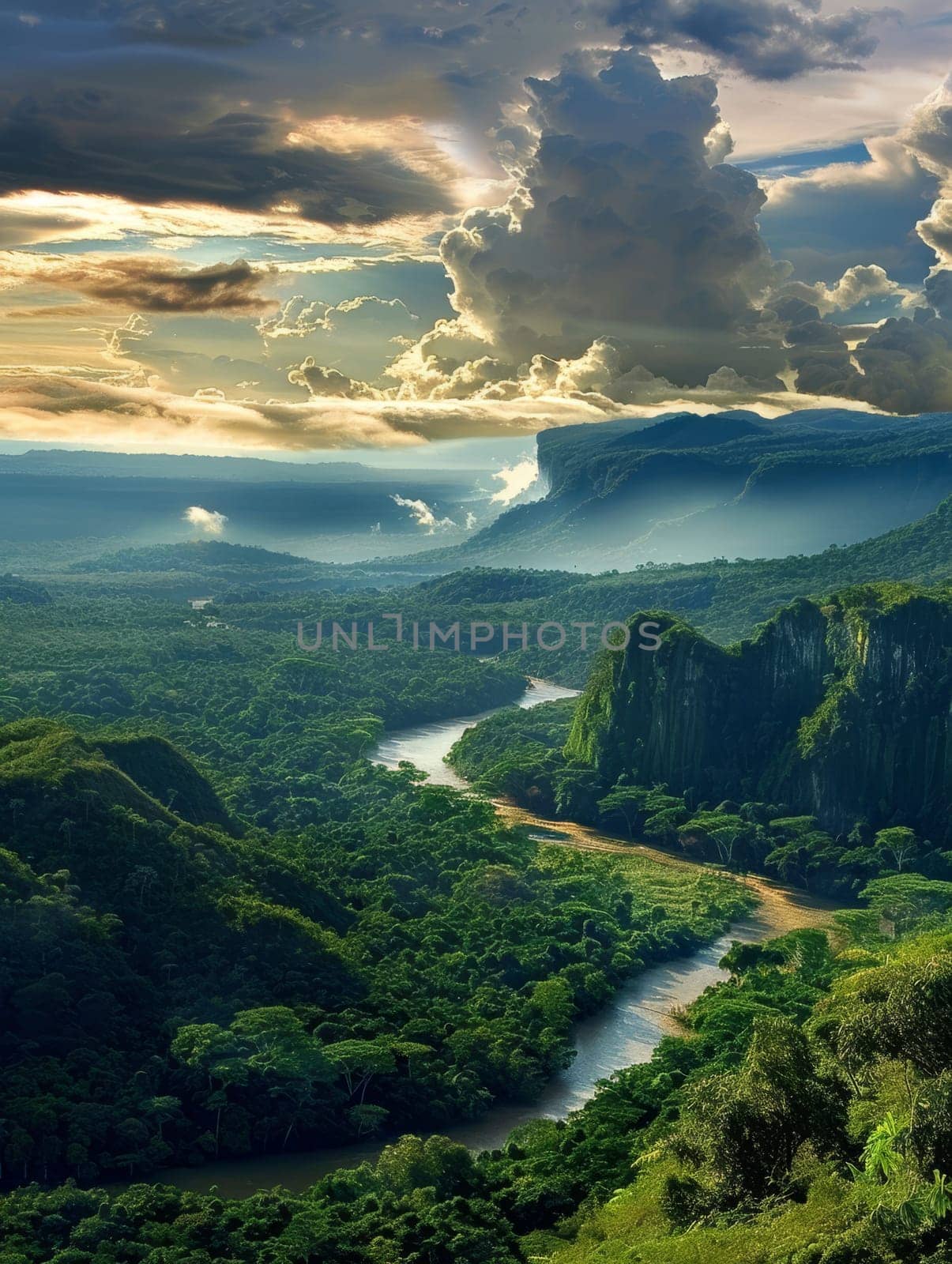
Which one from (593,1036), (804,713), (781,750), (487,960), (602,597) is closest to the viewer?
(593,1036)

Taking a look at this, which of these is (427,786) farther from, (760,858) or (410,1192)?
(410,1192)

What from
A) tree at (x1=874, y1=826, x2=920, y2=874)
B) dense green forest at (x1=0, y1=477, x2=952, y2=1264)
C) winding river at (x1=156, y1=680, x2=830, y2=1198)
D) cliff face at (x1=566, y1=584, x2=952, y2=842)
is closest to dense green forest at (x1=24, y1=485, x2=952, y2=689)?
dense green forest at (x1=0, y1=477, x2=952, y2=1264)

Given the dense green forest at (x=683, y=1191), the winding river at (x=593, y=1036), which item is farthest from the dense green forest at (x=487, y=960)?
the winding river at (x=593, y=1036)

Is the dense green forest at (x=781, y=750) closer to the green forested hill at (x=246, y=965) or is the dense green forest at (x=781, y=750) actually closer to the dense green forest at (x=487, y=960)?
the dense green forest at (x=487, y=960)

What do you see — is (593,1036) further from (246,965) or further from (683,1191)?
(683,1191)

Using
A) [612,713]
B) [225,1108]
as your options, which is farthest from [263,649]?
[225,1108]

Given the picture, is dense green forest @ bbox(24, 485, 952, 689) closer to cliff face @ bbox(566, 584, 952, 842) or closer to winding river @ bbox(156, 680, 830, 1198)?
cliff face @ bbox(566, 584, 952, 842)

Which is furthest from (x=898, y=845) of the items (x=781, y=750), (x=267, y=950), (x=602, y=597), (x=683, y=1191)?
(x=602, y=597)
